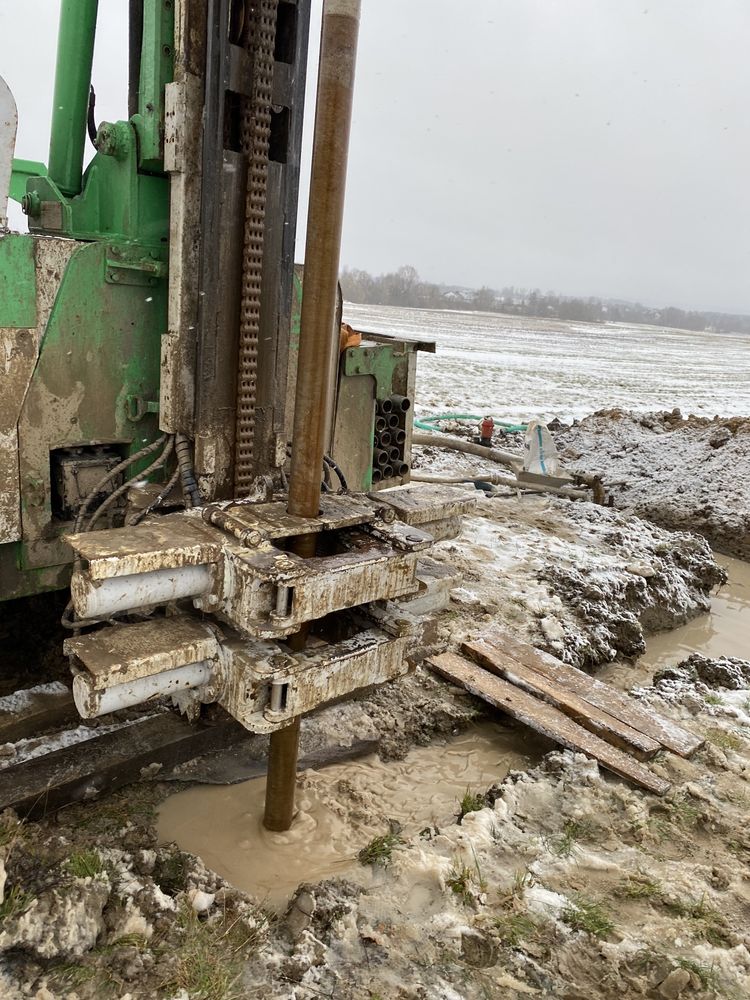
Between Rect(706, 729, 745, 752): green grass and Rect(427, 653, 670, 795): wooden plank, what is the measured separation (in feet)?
1.95

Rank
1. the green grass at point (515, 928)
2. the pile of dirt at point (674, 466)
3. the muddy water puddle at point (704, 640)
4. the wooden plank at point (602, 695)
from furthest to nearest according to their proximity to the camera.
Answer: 1. the pile of dirt at point (674, 466)
2. the muddy water puddle at point (704, 640)
3. the wooden plank at point (602, 695)
4. the green grass at point (515, 928)

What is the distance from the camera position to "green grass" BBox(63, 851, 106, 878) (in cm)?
241

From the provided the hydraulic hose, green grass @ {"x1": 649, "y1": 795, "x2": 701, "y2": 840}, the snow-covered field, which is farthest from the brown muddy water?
the snow-covered field

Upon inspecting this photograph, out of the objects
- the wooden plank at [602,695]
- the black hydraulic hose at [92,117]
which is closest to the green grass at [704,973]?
the wooden plank at [602,695]

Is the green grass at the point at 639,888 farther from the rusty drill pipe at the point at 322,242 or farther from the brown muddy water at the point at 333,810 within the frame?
the rusty drill pipe at the point at 322,242

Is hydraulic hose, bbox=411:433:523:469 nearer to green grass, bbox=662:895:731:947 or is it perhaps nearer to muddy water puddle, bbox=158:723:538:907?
muddy water puddle, bbox=158:723:538:907

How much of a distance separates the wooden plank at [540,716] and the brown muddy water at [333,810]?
0.17 meters

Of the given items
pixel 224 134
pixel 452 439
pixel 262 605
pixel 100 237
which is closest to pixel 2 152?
pixel 100 237

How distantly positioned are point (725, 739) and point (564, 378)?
704 inches

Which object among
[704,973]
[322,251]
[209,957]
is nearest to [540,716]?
[704,973]

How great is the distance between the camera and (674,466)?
9.09 metres

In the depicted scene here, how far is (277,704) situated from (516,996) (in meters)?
1.10

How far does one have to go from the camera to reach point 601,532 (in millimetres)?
6863

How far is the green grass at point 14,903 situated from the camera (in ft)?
7.34
